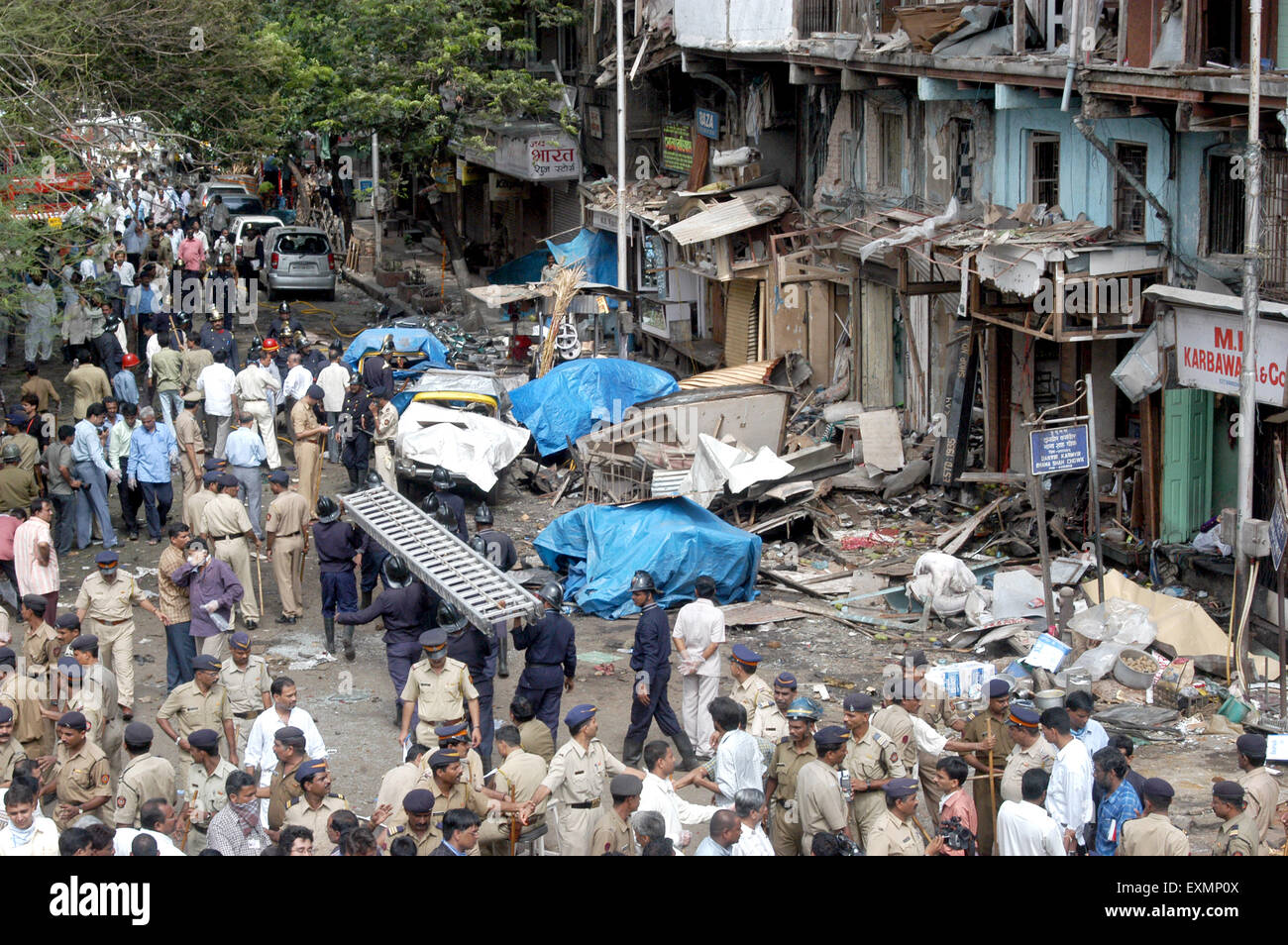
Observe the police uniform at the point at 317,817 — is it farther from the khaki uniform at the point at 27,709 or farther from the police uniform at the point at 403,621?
the police uniform at the point at 403,621

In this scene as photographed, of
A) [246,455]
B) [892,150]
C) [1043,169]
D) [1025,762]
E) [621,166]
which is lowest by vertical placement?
[1025,762]

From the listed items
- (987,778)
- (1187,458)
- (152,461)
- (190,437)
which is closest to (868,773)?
(987,778)

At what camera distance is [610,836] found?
782cm

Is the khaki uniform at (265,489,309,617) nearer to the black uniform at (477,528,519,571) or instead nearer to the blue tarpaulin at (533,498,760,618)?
the black uniform at (477,528,519,571)

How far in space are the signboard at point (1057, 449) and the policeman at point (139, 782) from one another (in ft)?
24.2

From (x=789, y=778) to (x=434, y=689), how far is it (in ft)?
8.51

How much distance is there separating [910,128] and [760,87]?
412cm

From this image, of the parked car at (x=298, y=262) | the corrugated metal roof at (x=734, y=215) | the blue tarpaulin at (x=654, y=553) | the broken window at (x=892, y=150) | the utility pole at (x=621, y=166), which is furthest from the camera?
the parked car at (x=298, y=262)

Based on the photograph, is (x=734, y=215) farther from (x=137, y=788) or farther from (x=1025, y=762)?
(x=137, y=788)

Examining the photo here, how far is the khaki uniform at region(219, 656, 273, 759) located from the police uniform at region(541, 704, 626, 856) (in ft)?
8.22

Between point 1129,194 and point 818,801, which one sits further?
point 1129,194

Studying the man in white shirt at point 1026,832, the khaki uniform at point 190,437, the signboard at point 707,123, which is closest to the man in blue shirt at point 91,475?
the khaki uniform at point 190,437

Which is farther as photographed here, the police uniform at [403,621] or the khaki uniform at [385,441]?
the khaki uniform at [385,441]

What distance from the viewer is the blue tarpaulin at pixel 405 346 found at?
22.4 metres
